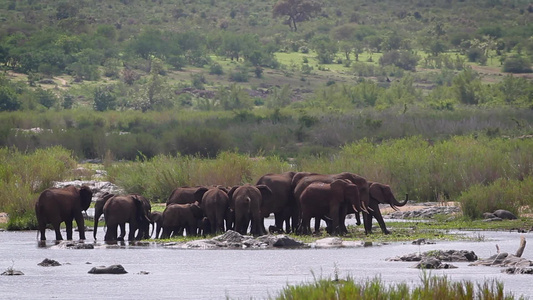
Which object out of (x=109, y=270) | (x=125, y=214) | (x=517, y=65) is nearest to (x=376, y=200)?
(x=125, y=214)

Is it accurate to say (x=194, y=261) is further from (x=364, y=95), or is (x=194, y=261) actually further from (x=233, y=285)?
(x=364, y=95)

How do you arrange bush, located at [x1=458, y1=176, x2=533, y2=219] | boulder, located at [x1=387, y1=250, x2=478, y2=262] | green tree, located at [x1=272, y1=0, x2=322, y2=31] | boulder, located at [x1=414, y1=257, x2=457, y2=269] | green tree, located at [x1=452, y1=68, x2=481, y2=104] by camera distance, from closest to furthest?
boulder, located at [x1=414, y1=257, x2=457, y2=269], boulder, located at [x1=387, y1=250, x2=478, y2=262], bush, located at [x1=458, y1=176, x2=533, y2=219], green tree, located at [x1=452, y1=68, x2=481, y2=104], green tree, located at [x1=272, y1=0, x2=322, y2=31]

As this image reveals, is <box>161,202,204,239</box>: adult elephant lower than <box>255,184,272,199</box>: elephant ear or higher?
lower

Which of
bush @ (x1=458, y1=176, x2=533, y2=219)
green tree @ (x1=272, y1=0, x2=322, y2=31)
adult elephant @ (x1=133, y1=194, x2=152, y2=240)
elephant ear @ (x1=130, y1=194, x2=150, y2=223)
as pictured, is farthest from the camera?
green tree @ (x1=272, y1=0, x2=322, y2=31)

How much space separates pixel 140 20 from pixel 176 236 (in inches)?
4327

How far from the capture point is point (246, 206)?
24703 millimetres

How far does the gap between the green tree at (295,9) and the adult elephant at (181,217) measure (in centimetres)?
11484

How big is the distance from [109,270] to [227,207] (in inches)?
229

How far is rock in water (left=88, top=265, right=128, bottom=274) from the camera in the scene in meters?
19.9

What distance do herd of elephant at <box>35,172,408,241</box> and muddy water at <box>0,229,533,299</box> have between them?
828mm

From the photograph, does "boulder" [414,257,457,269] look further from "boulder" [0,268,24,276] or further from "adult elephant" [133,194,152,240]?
"adult elephant" [133,194,152,240]

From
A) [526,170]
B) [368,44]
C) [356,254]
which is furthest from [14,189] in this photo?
[368,44]

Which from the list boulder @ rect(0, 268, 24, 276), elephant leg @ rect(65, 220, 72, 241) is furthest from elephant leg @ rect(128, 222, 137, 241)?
boulder @ rect(0, 268, 24, 276)

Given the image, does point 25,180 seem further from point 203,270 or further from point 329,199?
point 203,270
